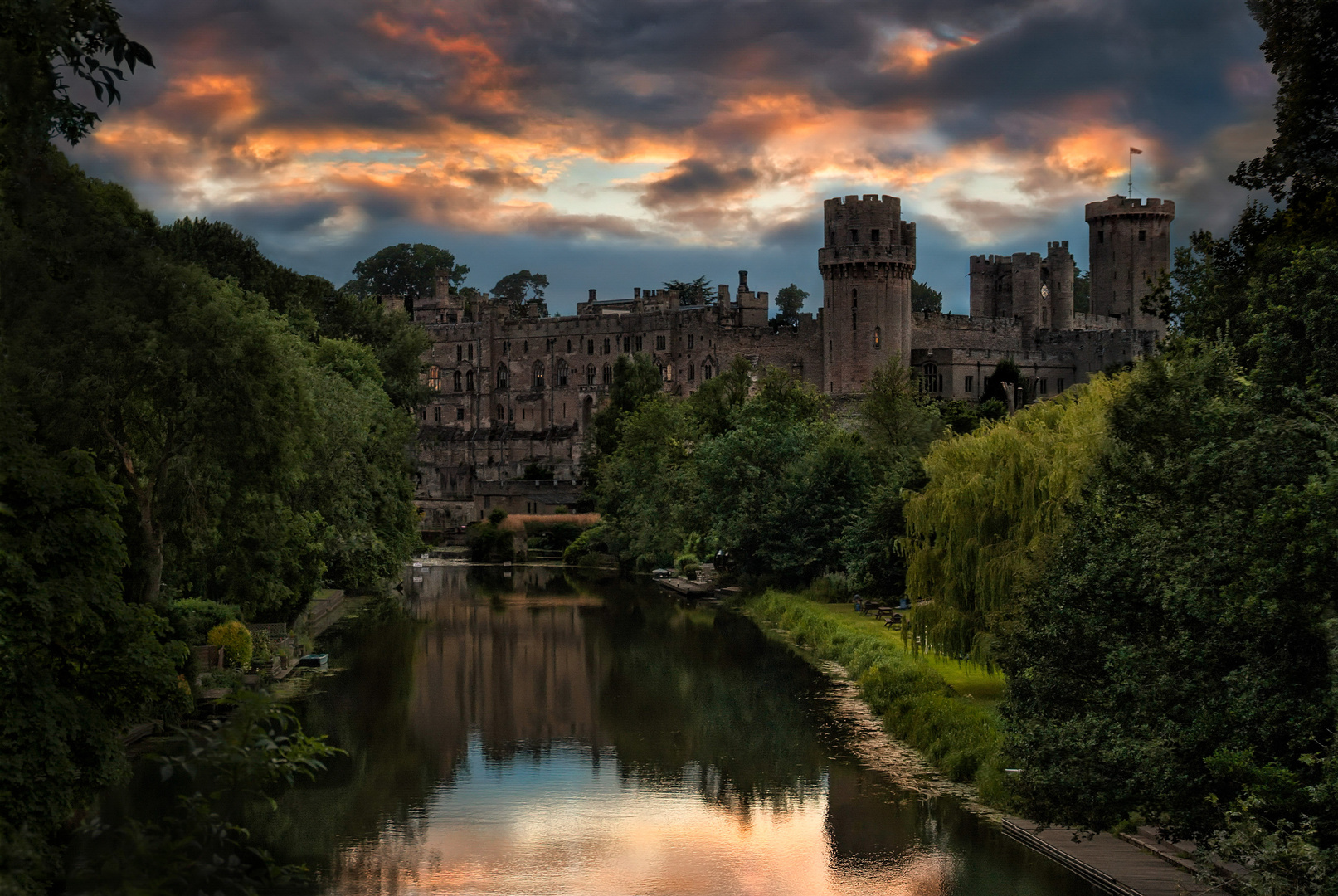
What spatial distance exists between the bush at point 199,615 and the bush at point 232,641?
6.4 inches

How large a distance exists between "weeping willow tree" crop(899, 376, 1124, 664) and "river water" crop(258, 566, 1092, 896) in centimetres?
354

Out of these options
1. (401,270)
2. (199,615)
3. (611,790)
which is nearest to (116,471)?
(611,790)

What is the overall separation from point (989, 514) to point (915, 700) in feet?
13.8

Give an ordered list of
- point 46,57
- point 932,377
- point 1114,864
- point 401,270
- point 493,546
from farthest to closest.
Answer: point 401,270
point 932,377
point 493,546
point 1114,864
point 46,57

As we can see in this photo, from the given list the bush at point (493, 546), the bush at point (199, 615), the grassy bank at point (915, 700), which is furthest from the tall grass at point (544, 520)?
the bush at point (199, 615)

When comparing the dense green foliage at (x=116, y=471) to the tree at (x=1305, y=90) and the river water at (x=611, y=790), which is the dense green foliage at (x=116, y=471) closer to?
the river water at (x=611, y=790)

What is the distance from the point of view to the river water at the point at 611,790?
847 inches

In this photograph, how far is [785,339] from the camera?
111 metres

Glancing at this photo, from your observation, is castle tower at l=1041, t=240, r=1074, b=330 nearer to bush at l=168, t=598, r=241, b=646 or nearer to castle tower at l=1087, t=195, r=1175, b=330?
castle tower at l=1087, t=195, r=1175, b=330

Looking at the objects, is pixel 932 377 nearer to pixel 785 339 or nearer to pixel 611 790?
pixel 785 339

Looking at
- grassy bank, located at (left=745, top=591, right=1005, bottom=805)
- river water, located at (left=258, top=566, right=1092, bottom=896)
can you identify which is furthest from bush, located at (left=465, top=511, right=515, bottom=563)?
grassy bank, located at (left=745, top=591, right=1005, bottom=805)

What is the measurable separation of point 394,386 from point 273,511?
133 ft

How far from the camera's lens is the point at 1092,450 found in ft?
87.5

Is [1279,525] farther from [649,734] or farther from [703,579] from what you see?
[703,579]
